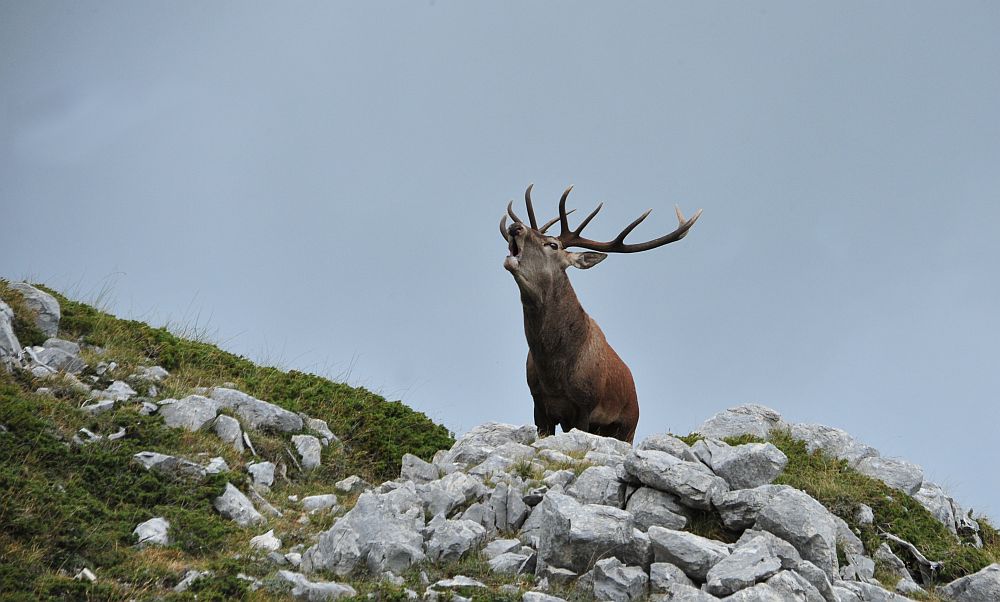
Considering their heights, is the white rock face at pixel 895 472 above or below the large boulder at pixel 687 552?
above

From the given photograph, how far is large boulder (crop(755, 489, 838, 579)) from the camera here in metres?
7.86

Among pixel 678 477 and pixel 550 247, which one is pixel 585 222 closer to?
pixel 550 247

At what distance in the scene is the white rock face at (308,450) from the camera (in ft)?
36.0

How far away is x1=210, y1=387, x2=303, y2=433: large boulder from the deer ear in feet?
14.5

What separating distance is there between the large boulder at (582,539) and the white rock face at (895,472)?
5569 millimetres

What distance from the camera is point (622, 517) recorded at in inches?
304

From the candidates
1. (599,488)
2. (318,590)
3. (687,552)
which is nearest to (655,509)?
(599,488)

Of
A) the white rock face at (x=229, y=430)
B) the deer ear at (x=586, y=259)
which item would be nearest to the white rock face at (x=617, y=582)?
the white rock face at (x=229, y=430)

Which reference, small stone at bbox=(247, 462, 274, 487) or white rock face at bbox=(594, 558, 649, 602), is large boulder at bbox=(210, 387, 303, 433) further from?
white rock face at bbox=(594, 558, 649, 602)

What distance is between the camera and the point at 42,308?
450 inches

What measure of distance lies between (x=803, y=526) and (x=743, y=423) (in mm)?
6091

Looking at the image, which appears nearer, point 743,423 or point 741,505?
point 741,505

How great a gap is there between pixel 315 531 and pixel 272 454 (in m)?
2.17

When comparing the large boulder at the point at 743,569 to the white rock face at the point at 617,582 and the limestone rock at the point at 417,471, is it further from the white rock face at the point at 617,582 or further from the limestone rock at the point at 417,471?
the limestone rock at the point at 417,471
